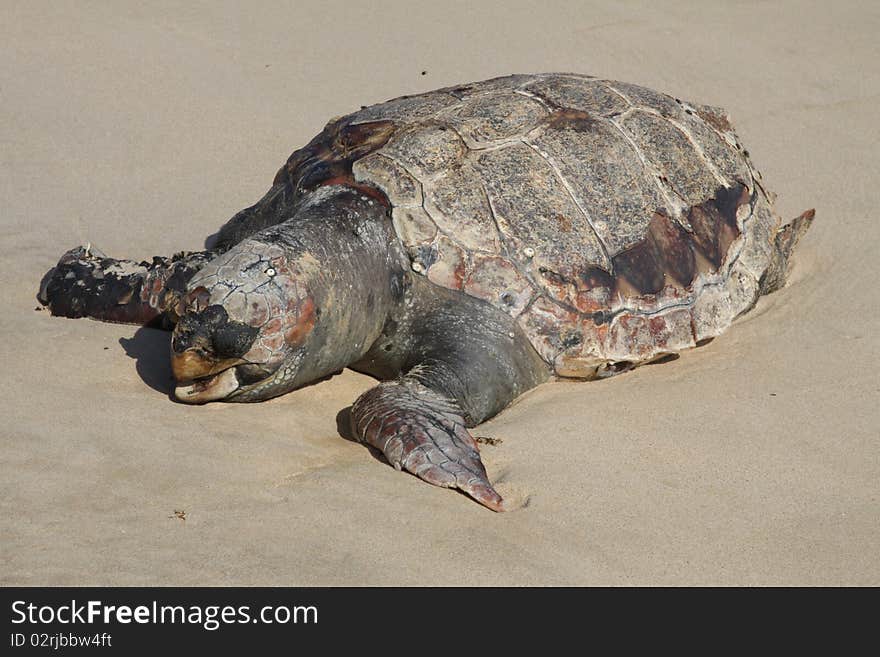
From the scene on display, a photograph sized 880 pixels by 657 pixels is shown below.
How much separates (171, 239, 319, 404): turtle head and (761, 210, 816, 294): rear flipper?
123 inches

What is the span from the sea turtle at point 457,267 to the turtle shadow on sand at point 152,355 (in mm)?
118

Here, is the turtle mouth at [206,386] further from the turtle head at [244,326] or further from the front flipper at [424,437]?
the front flipper at [424,437]

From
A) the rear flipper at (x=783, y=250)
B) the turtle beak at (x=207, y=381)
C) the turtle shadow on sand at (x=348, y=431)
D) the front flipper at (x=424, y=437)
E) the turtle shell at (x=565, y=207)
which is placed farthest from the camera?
the rear flipper at (x=783, y=250)

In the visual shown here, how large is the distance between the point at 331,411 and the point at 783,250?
3.48 metres

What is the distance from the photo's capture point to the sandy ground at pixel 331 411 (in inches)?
149

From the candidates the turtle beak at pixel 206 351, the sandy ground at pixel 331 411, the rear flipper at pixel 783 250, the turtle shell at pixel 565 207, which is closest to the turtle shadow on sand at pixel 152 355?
the sandy ground at pixel 331 411

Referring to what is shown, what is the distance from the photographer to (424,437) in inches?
177

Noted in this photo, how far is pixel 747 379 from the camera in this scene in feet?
18.5

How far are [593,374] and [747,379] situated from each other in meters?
0.81

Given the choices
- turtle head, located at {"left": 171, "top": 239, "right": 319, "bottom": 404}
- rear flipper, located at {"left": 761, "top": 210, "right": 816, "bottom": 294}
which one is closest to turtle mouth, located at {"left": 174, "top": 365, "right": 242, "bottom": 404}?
turtle head, located at {"left": 171, "top": 239, "right": 319, "bottom": 404}

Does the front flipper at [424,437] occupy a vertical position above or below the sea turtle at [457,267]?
below

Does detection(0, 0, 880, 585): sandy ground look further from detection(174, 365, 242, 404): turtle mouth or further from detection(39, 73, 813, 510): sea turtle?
detection(39, 73, 813, 510): sea turtle

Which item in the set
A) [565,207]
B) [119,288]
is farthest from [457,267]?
[119,288]

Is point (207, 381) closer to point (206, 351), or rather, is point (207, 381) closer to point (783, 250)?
point (206, 351)
